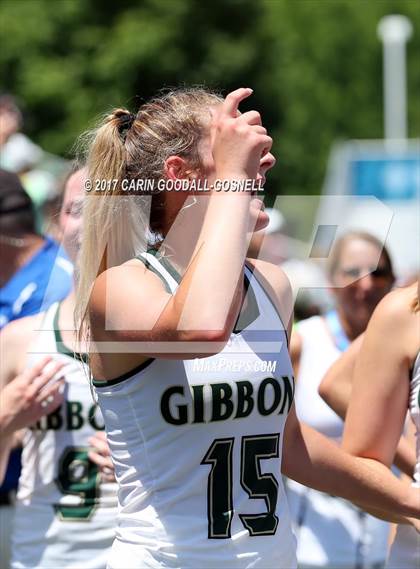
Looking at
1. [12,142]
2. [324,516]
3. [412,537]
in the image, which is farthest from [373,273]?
[12,142]

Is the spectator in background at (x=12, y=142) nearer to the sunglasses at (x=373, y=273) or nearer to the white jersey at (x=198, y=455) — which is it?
the sunglasses at (x=373, y=273)

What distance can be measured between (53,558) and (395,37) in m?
26.7

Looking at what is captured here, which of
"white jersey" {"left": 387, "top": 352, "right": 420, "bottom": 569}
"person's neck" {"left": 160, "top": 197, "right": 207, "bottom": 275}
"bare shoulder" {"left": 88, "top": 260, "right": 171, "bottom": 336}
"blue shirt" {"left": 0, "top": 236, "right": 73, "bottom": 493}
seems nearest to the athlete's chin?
"person's neck" {"left": 160, "top": 197, "right": 207, "bottom": 275}

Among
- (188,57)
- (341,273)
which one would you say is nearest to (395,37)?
(188,57)

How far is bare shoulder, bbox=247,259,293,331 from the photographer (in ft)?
9.41

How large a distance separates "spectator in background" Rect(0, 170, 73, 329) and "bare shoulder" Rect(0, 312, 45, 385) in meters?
0.94

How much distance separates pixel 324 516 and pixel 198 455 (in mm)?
2427

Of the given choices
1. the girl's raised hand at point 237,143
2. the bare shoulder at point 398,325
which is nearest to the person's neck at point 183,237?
the girl's raised hand at point 237,143

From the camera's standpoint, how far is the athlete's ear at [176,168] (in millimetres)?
2695

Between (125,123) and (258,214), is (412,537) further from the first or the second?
(125,123)

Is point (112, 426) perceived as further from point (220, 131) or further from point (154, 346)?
point (220, 131)

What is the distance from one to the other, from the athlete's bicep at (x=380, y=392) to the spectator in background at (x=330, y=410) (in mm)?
1473

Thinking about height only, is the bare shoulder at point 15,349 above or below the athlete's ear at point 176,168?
below

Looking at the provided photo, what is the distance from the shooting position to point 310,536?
486 cm
